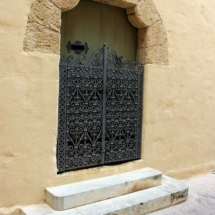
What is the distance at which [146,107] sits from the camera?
12.1ft

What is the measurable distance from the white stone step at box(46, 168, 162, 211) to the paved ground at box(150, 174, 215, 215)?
0.39m

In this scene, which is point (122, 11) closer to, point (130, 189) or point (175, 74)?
point (175, 74)

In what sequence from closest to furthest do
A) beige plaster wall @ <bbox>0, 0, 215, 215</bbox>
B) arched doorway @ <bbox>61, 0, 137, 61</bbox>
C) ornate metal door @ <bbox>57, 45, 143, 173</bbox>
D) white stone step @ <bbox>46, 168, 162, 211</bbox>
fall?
beige plaster wall @ <bbox>0, 0, 215, 215</bbox> → white stone step @ <bbox>46, 168, 162, 211</bbox> → ornate metal door @ <bbox>57, 45, 143, 173</bbox> → arched doorway @ <bbox>61, 0, 137, 61</bbox>

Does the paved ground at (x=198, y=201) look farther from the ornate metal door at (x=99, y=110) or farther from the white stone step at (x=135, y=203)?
the ornate metal door at (x=99, y=110)

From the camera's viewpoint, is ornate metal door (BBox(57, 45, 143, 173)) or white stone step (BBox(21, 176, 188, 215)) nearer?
white stone step (BBox(21, 176, 188, 215))

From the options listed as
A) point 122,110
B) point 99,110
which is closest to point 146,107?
point 122,110

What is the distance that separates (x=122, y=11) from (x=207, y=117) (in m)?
2.17

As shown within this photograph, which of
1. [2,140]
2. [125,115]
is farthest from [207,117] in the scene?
[2,140]

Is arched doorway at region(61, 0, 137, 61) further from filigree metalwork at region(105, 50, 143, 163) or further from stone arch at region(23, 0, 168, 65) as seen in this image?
filigree metalwork at region(105, 50, 143, 163)

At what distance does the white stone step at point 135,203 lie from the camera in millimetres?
2723

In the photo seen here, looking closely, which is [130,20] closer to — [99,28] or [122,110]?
[99,28]

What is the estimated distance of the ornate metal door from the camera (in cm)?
307

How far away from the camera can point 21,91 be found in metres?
2.69

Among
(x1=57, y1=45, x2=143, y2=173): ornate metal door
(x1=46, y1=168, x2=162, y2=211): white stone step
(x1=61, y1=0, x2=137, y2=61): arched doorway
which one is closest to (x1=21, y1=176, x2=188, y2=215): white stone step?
(x1=46, y1=168, x2=162, y2=211): white stone step
